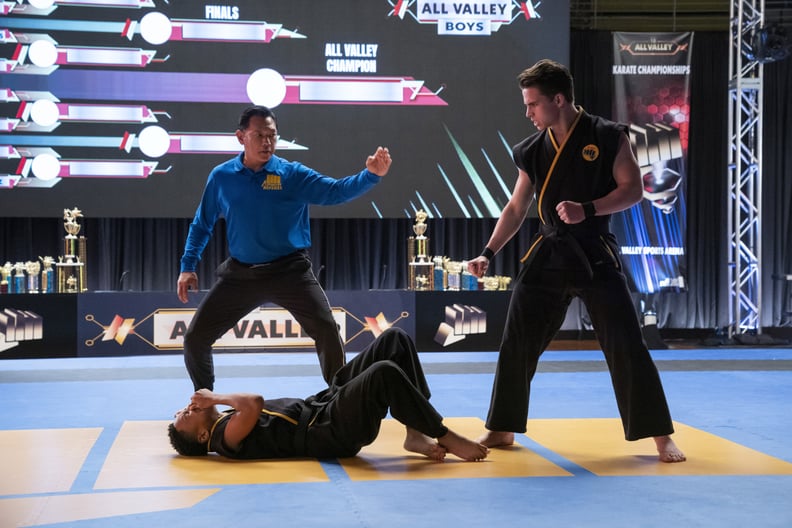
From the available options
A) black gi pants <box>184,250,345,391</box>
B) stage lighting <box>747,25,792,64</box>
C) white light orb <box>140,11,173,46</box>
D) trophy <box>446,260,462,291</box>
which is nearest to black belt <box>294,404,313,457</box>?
black gi pants <box>184,250,345,391</box>

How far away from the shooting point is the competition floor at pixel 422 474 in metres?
2.93

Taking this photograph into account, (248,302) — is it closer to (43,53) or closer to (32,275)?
(32,275)

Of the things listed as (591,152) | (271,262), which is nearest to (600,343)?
(591,152)

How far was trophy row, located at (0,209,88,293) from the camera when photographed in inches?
324

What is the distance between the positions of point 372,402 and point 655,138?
6.90 metres

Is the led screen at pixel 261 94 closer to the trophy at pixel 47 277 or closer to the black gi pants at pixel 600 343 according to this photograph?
the trophy at pixel 47 277

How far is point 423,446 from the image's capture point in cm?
Result: 381

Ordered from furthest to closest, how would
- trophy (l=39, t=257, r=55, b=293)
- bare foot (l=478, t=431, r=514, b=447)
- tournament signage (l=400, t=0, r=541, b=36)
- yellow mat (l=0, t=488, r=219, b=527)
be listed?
tournament signage (l=400, t=0, r=541, b=36) < trophy (l=39, t=257, r=55, b=293) < bare foot (l=478, t=431, r=514, b=447) < yellow mat (l=0, t=488, r=219, b=527)

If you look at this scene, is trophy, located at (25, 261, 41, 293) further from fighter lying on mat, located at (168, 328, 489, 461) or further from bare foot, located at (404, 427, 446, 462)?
bare foot, located at (404, 427, 446, 462)

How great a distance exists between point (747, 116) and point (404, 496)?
8.34 metres

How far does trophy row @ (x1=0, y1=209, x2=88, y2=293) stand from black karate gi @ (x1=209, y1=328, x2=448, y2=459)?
5051 mm

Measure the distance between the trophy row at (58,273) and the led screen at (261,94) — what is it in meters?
0.24

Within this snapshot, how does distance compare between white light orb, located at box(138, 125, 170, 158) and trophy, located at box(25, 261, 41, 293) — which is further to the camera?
white light orb, located at box(138, 125, 170, 158)

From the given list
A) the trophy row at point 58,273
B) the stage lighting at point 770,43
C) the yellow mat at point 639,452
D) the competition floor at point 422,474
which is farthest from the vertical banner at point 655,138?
the trophy row at point 58,273
